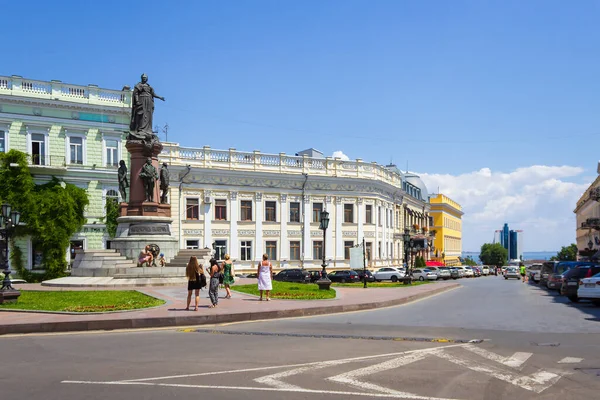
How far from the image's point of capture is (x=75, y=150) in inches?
1896

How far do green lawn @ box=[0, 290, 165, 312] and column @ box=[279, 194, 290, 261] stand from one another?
3412 cm

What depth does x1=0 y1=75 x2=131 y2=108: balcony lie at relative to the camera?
149ft

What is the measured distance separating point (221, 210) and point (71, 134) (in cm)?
1406

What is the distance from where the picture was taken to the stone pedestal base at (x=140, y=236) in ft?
98.0

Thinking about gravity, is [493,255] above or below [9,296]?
below

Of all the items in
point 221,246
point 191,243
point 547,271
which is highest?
point 191,243

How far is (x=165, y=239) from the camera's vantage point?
30594 mm

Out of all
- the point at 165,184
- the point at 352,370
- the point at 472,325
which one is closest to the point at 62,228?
the point at 165,184

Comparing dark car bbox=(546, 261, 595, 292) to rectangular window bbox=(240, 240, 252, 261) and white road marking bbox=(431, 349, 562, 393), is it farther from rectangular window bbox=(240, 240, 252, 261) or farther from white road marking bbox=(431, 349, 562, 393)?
rectangular window bbox=(240, 240, 252, 261)

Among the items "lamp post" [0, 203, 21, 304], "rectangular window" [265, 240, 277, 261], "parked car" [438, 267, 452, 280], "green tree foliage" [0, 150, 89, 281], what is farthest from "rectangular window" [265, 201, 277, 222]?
"lamp post" [0, 203, 21, 304]

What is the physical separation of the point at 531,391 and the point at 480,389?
0.67m

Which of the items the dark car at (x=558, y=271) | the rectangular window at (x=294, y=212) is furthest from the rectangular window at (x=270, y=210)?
the dark car at (x=558, y=271)

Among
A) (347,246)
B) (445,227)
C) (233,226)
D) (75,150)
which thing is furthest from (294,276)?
(445,227)

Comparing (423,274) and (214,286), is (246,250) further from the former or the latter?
(214,286)
